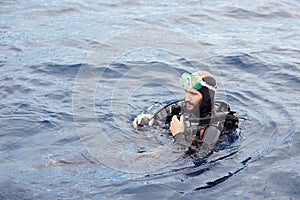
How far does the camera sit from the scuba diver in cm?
625

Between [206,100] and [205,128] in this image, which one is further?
[206,100]

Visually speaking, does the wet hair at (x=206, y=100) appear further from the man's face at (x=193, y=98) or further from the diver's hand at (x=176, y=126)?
the diver's hand at (x=176, y=126)

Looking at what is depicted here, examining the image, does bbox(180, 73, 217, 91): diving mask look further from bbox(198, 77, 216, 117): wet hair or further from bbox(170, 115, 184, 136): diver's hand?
bbox(170, 115, 184, 136): diver's hand

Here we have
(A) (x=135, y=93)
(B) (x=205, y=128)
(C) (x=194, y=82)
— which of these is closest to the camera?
(B) (x=205, y=128)

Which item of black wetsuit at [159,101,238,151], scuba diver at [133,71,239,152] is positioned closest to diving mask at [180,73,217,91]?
scuba diver at [133,71,239,152]

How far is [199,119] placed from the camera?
6.36 metres

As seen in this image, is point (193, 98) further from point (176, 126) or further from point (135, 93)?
point (135, 93)

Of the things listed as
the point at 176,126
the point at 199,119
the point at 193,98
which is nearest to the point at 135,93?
the point at 193,98

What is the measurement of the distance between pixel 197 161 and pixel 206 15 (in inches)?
350

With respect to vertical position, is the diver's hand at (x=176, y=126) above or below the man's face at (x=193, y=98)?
below

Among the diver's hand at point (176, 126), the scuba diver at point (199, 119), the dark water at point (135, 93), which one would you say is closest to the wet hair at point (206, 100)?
the scuba diver at point (199, 119)

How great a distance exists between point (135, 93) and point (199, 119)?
7.97 ft

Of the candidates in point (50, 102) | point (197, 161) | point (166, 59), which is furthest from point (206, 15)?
point (197, 161)

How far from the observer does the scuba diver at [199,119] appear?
6246mm
